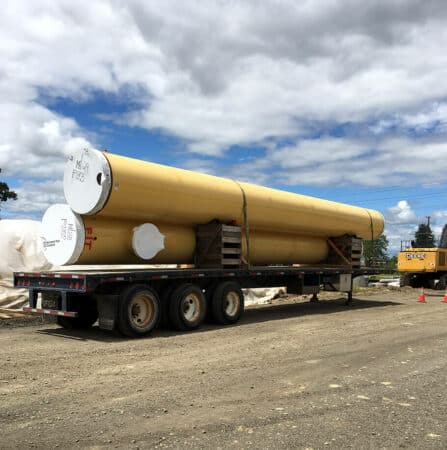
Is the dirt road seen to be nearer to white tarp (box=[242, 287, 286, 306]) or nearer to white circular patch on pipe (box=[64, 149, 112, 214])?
white circular patch on pipe (box=[64, 149, 112, 214])

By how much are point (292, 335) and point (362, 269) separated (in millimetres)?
7099

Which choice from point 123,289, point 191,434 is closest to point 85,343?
point 123,289

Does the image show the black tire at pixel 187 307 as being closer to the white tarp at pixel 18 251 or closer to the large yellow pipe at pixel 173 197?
the large yellow pipe at pixel 173 197

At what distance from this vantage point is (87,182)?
31.9 ft

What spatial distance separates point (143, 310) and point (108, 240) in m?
1.57

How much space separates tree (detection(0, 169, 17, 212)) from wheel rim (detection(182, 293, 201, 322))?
1156 inches

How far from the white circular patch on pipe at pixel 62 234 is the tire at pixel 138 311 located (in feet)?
4.55

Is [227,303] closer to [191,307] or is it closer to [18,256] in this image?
[191,307]

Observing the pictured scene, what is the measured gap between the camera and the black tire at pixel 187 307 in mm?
10102

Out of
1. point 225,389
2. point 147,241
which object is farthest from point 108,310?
point 225,389

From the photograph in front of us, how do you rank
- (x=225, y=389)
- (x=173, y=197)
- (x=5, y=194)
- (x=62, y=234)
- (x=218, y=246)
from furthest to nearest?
1. (x=5, y=194)
2. (x=218, y=246)
3. (x=173, y=197)
4. (x=62, y=234)
5. (x=225, y=389)

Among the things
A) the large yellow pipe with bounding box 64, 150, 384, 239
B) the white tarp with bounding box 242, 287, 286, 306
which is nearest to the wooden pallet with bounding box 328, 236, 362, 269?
the large yellow pipe with bounding box 64, 150, 384, 239

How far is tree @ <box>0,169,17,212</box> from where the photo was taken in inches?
1412

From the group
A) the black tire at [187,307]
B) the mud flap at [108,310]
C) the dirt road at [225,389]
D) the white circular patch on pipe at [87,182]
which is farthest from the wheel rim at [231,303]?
the white circular patch on pipe at [87,182]
